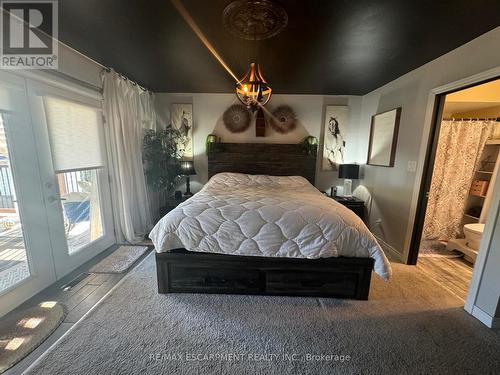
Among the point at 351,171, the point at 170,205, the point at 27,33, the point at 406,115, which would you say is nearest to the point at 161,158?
the point at 170,205

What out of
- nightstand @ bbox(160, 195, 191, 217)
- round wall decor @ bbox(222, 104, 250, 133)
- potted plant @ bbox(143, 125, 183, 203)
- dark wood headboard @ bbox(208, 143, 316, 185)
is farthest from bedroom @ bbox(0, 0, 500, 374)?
dark wood headboard @ bbox(208, 143, 316, 185)

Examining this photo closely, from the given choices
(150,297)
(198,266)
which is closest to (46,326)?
(150,297)

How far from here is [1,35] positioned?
1668mm

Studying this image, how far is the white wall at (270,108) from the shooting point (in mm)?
3826

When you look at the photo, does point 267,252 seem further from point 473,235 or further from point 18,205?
point 473,235

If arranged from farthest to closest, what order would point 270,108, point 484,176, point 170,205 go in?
point 270,108
point 170,205
point 484,176

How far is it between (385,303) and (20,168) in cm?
350

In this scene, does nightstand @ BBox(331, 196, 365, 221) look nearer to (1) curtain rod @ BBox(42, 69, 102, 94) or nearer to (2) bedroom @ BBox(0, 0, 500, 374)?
(2) bedroom @ BBox(0, 0, 500, 374)

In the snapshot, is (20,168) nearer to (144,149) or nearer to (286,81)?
(144,149)

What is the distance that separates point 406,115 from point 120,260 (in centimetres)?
409

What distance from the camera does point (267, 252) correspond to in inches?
73.0

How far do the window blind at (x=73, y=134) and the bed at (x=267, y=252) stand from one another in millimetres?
1352

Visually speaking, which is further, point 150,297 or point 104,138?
point 104,138

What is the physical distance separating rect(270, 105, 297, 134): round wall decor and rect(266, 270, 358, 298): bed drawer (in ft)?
8.96
